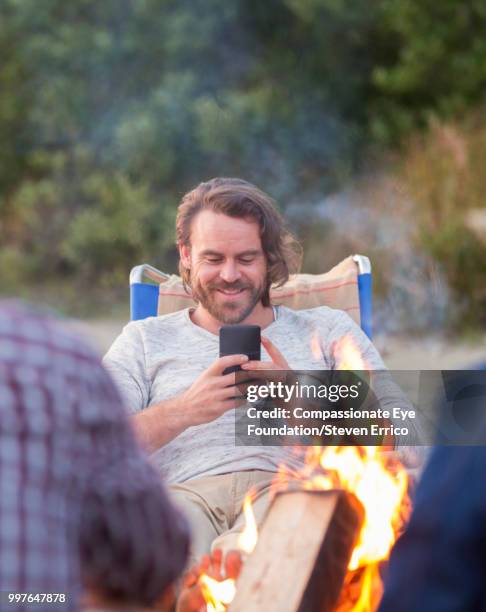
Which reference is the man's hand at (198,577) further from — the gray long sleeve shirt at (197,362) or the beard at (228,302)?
the beard at (228,302)

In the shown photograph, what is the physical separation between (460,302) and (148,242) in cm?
289

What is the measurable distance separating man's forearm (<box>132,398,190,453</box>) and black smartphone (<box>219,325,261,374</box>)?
0.54 feet

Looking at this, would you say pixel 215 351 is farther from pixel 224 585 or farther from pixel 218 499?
pixel 224 585

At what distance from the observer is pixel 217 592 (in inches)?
89.0

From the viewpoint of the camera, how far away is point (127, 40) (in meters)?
9.53

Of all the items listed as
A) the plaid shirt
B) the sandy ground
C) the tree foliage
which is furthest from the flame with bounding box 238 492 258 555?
the tree foliage

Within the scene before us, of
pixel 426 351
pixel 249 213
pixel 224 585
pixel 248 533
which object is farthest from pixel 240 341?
pixel 426 351

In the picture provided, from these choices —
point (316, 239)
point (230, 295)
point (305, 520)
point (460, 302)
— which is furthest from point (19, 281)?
point (305, 520)

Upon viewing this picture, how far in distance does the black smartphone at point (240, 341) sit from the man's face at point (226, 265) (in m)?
0.15

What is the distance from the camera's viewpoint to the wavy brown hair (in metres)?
2.65

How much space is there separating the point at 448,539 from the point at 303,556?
104 centimetres

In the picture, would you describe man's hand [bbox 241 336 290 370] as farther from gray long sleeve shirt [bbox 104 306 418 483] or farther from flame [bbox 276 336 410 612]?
flame [bbox 276 336 410 612]

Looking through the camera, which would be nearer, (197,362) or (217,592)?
(217,592)

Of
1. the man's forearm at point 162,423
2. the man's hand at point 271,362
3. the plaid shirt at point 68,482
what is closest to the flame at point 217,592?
the man's forearm at point 162,423
